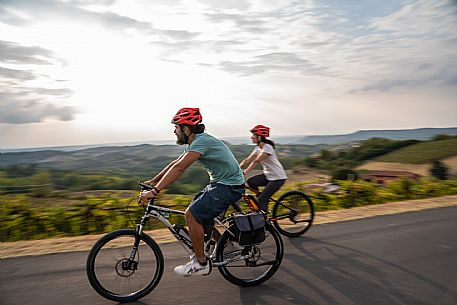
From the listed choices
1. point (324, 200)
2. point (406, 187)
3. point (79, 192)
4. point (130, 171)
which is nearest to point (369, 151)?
point (406, 187)

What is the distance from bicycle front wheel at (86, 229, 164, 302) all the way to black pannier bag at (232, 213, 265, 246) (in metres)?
0.94

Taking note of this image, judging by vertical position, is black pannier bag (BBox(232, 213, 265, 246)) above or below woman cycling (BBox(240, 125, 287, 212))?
below

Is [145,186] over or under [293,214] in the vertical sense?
over

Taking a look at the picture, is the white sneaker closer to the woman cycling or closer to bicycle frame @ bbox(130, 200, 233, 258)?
bicycle frame @ bbox(130, 200, 233, 258)

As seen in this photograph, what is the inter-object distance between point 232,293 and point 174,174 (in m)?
1.50

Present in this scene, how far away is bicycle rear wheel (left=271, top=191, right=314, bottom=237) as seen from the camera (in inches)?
278

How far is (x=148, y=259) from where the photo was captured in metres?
4.25

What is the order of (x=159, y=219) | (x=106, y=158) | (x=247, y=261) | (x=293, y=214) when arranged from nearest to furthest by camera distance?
1. (x=159, y=219)
2. (x=247, y=261)
3. (x=293, y=214)
4. (x=106, y=158)

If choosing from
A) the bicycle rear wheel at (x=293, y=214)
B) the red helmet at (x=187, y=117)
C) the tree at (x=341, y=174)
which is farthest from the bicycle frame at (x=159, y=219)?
the tree at (x=341, y=174)

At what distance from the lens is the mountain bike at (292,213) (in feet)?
23.2

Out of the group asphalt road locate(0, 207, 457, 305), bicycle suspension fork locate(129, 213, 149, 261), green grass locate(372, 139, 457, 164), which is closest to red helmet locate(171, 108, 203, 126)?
bicycle suspension fork locate(129, 213, 149, 261)

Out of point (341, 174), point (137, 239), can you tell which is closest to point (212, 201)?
point (137, 239)

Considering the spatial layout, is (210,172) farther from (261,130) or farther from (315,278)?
(261,130)

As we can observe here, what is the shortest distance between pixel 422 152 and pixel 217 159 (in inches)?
1538
